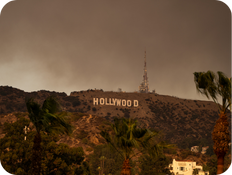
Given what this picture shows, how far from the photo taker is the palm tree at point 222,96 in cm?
1920

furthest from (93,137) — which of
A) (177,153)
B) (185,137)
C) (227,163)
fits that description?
(185,137)

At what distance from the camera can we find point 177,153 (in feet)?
401

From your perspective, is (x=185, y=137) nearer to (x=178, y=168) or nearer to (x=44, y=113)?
(x=178, y=168)

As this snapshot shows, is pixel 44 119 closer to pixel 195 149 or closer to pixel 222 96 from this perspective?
pixel 222 96

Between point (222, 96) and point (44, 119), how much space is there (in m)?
11.8

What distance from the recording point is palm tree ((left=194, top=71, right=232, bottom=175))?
63.0 feet

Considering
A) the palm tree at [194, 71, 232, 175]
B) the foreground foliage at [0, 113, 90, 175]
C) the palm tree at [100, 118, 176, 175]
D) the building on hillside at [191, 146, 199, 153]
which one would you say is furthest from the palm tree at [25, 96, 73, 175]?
the building on hillside at [191, 146, 199, 153]

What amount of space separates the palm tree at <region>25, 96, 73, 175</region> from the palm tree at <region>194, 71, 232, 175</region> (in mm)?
9402

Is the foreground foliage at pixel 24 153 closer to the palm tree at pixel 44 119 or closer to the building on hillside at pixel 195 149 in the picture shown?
the palm tree at pixel 44 119

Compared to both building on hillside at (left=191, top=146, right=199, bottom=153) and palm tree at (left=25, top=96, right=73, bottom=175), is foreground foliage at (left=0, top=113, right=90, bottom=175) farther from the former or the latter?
building on hillside at (left=191, top=146, right=199, bottom=153)

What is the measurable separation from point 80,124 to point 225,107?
119717 millimetres

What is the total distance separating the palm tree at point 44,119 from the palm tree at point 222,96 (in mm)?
9402

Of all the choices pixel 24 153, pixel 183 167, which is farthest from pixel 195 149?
pixel 24 153

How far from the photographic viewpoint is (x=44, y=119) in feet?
66.3
